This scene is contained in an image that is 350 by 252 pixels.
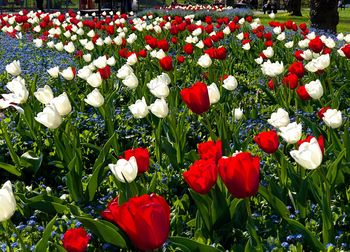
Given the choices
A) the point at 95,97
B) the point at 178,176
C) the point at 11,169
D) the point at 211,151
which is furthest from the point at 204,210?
the point at 11,169

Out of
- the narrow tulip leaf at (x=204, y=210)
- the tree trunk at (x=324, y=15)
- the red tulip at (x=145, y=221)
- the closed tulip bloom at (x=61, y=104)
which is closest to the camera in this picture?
the red tulip at (x=145, y=221)

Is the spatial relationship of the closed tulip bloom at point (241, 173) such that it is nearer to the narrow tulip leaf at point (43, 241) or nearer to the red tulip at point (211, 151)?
the red tulip at point (211, 151)

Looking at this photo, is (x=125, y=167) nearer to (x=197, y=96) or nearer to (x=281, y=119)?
(x=197, y=96)

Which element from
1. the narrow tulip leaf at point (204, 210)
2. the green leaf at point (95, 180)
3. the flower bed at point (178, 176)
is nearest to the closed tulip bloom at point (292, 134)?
the flower bed at point (178, 176)

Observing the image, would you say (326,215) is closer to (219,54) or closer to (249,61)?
(219,54)

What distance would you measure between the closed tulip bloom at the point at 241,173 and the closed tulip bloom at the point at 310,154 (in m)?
0.32

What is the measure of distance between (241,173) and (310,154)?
0.41 metres

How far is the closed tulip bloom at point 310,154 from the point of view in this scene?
7.41 ft

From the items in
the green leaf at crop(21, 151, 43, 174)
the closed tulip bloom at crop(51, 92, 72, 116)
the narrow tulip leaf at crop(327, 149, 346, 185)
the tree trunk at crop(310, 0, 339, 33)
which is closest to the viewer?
the narrow tulip leaf at crop(327, 149, 346, 185)

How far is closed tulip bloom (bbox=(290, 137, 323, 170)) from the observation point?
226 centimetres

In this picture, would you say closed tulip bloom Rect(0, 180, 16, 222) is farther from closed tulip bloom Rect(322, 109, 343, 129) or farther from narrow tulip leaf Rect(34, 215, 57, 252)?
closed tulip bloom Rect(322, 109, 343, 129)

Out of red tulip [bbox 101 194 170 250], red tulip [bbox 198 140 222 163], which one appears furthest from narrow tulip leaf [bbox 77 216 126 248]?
red tulip [bbox 101 194 170 250]

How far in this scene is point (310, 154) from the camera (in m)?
2.27

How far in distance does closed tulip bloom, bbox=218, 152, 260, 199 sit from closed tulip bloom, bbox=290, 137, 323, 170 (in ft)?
1.05
